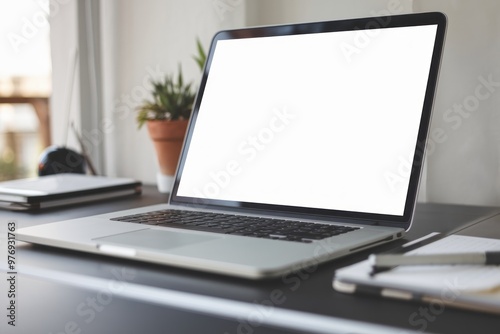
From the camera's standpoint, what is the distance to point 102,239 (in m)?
0.74

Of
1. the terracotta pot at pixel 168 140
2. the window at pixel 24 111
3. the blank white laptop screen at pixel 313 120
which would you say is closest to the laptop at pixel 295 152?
the blank white laptop screen at pixel 313 120

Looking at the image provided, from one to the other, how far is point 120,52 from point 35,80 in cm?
188

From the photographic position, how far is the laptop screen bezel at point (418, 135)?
0.82 metres

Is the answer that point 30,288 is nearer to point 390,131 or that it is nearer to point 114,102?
point 390,131

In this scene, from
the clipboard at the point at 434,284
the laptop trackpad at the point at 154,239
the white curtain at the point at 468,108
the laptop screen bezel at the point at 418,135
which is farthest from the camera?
the white curtain at the point at 468,108

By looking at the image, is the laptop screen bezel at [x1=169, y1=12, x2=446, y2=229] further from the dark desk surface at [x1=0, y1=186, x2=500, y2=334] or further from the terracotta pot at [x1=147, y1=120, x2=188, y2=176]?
the terracotta pot at [x1=147, y1=120, x2=188, y2=176]

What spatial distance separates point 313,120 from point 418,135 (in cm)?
17

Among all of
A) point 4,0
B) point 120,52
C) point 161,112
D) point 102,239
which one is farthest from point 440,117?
point 4,0

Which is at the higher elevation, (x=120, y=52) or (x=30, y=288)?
(x=120, y=52)

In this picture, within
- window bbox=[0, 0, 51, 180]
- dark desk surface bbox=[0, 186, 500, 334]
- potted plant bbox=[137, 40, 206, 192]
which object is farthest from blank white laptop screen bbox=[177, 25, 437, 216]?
window bbox=[0, 0, 51, 180]

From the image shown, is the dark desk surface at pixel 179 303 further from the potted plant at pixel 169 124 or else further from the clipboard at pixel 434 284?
the potted plant at pixel 169 124

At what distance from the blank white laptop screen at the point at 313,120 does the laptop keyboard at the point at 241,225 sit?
70 millimetres

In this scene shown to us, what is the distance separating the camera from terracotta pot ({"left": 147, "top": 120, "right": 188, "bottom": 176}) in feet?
4.17

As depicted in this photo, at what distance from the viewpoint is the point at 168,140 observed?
1.28 meters
